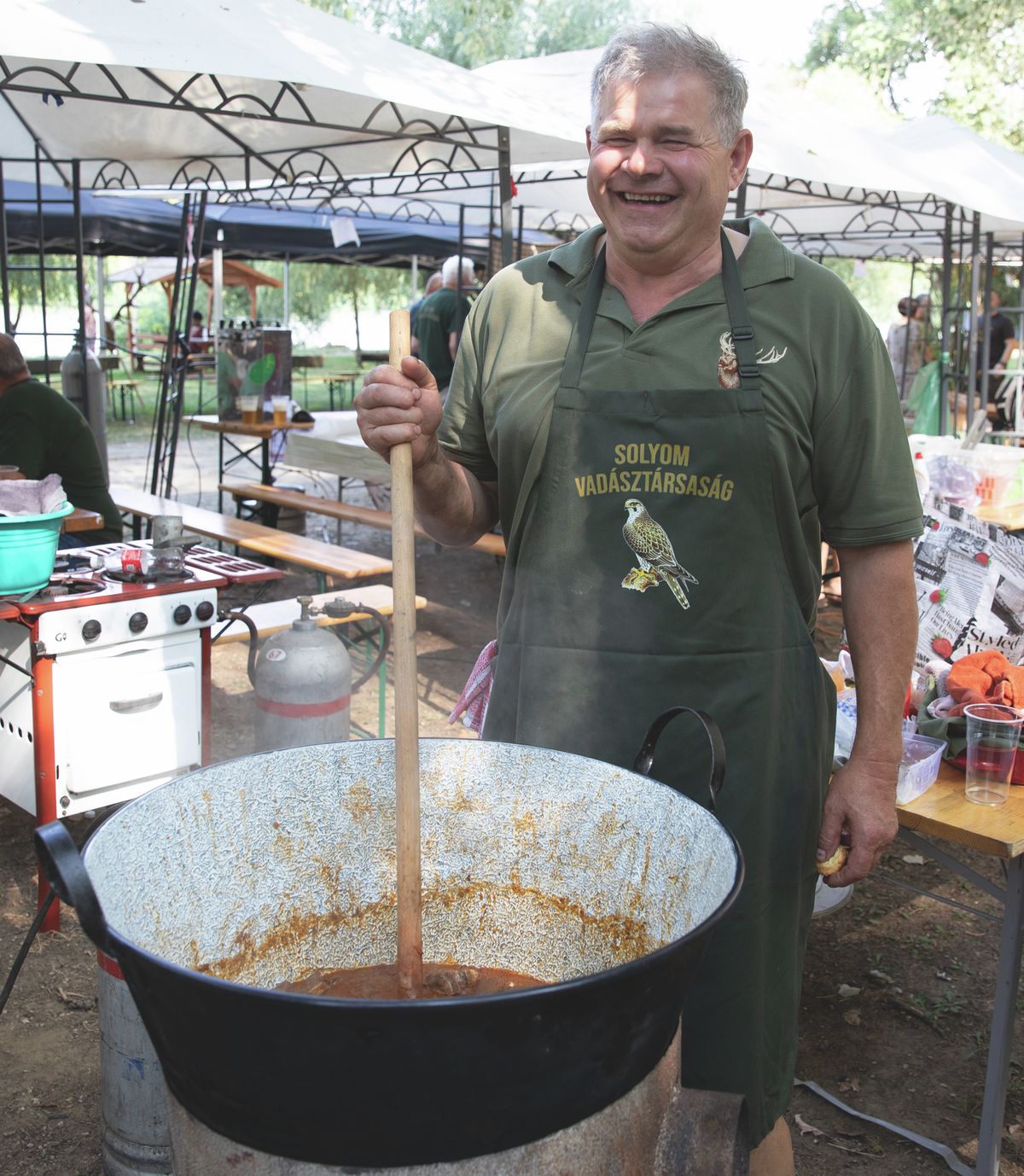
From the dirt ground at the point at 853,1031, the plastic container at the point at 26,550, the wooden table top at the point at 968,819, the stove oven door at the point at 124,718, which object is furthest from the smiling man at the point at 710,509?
the stove oven door at the point at 124,718

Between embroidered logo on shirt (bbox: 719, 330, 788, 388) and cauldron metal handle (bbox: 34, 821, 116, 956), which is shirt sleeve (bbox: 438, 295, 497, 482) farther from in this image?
cauldron metal handle (bbox: 34, 821, 116, 956)

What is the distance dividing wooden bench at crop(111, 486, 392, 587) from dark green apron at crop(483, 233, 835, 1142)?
3.24m

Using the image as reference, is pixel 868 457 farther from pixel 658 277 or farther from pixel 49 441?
pixel 49 441

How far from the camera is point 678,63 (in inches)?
62.1

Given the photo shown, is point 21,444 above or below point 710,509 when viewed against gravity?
below

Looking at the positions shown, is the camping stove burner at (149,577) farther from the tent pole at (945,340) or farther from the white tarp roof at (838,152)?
the tent pole at (945,340)

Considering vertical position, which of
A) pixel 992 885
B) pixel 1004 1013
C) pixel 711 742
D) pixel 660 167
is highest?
pixel 660 167

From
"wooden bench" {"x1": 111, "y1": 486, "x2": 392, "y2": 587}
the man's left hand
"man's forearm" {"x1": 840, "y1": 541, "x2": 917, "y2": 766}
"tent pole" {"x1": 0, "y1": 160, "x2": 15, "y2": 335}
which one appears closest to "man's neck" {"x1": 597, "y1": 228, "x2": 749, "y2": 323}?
"man's forearm" {"x1": 840, "y1": 541, "x2": 917, "y2": 766}

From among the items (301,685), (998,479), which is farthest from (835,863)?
(998,479)

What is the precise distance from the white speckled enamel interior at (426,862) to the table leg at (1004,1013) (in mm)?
1275

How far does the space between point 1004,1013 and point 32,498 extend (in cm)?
300

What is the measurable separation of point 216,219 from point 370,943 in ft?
41.0

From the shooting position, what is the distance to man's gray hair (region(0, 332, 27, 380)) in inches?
209

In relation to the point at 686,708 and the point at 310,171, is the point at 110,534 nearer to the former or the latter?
the point at 310,171
